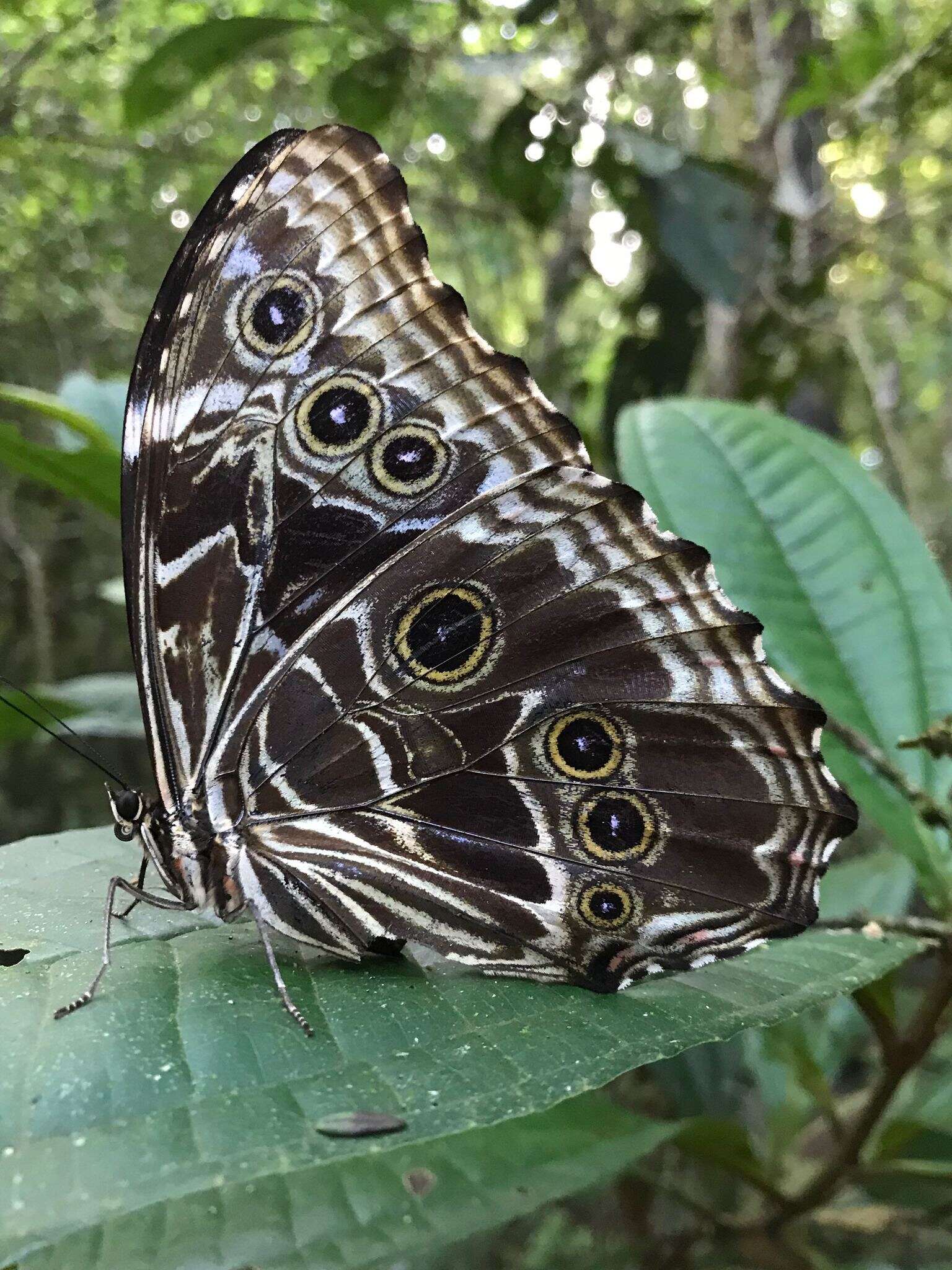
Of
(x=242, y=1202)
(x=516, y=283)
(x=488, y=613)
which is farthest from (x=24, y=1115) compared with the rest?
(x=516, y=283)

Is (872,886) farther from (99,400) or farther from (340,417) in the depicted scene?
(99,400)

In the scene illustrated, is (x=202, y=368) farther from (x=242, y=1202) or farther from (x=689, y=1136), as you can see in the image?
(x=689, y=1136)

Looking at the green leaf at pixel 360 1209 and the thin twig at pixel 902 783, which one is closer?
the green leaf at pixel 360 1209

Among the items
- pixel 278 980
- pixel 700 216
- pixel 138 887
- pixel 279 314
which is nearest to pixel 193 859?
pixel 138 887

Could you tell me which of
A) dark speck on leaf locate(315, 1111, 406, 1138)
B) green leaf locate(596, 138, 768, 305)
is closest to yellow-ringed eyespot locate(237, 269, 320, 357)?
dark speck on leaf locate(315, 1111, 406, 1138)

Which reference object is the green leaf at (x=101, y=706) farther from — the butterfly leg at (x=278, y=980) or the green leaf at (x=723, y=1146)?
the green leaf at (x=723, y=1146)

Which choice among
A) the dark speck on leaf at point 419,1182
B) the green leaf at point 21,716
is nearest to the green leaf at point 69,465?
the green leaf at point 21,716
